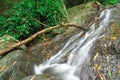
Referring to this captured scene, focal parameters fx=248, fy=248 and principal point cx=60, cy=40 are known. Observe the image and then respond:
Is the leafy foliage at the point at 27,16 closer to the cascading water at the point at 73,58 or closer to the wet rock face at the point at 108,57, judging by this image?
the cascading water at the point at 73,58

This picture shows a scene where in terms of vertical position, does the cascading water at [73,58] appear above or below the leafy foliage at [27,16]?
below

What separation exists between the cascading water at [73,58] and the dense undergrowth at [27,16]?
1365mm

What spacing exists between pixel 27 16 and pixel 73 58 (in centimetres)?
258

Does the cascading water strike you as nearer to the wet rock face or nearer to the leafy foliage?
the wet rock face

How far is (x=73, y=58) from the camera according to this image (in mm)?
5484

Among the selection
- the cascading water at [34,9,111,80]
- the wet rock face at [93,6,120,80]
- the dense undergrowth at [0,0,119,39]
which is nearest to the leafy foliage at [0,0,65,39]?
the dense undergrowth at [0,0,119,39]

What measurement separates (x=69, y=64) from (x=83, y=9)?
4.32 metres

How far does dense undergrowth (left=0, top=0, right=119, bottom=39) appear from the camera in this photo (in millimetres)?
7340

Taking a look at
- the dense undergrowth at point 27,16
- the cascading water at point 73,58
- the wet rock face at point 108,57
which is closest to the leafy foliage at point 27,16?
the dense undergrowth at point 27,16

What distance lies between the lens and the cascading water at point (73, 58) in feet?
16.5

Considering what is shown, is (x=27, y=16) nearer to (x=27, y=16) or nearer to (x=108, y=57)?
(x=27, y=16)

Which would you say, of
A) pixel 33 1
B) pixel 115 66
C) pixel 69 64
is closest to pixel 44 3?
pixel 33 1

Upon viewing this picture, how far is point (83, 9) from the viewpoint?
930 cm

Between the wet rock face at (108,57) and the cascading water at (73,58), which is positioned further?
the cascading water at (73,58)
